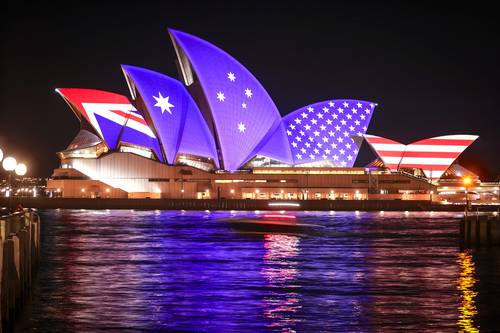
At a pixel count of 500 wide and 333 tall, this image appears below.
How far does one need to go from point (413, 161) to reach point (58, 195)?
1711 inches

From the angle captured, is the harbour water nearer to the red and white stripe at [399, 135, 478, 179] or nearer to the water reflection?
the water reflection

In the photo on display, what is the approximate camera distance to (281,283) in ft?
77.5

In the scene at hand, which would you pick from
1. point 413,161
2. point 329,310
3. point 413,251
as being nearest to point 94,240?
point 413,251

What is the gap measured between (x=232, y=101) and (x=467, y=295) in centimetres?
6570

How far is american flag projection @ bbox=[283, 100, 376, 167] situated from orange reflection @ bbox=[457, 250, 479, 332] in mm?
66020

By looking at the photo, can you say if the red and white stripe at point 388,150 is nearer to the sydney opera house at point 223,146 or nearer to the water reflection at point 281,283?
the sydney opera house at point 223,146

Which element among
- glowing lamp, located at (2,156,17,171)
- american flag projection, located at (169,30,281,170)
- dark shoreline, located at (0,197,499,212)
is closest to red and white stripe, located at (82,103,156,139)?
dark shoreline, located at (0,197,499,212)

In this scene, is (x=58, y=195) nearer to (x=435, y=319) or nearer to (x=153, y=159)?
(x=153, y=159)

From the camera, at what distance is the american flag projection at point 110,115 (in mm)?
91562

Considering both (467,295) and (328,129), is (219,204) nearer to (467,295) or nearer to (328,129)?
(328,129)

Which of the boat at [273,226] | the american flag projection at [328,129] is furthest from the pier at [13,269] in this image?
the american flag projection at [328,129]

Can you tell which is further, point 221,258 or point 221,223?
point 221,223

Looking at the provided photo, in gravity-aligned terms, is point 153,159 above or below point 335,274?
above

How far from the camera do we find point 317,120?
97750 millimetres
